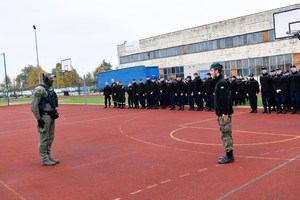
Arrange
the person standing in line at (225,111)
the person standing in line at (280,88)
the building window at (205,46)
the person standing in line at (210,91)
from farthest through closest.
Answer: the building window at (205,46), the person standing in line at (210,91), the person standing in line at (280,88), the person standing in line at (225,111)

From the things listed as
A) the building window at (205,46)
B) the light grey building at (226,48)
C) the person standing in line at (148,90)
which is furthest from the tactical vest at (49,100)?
the building window at (205,46)

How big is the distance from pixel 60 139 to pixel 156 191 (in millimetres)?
6859

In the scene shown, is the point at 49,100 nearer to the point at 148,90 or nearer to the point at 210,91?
the point at 210,91

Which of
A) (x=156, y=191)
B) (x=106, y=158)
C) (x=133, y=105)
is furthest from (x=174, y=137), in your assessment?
(x=133, y=105)

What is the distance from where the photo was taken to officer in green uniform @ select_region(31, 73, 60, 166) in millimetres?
7402

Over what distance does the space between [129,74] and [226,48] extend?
15.4 meters

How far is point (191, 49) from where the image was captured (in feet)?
165

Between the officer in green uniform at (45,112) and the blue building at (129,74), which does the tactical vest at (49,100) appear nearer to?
the officer in green uniform at (45,112)

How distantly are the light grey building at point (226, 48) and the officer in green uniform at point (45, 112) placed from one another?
33.5m

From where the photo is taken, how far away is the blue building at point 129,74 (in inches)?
1393

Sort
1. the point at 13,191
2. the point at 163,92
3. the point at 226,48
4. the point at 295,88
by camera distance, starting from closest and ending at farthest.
→ the point at 13,191
the point at 295,88
the point at 163,92
the point at 226,48

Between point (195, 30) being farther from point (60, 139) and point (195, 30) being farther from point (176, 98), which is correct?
point (60, 139)

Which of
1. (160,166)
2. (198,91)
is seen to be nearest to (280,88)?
(198,91)

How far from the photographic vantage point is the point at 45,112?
757cm
